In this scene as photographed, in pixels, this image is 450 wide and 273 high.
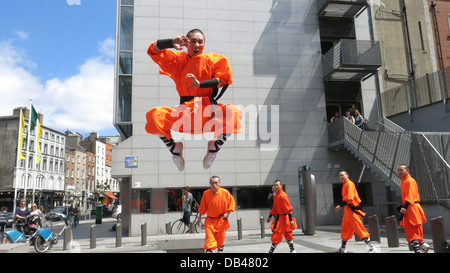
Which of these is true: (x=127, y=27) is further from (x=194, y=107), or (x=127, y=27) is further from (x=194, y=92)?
(x=194, y=107)

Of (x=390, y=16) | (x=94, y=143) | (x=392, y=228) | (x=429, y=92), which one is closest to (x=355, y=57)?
(x=429, y=92)

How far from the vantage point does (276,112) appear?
18281mm

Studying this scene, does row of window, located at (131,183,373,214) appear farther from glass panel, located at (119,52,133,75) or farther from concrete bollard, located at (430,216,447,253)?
concrete bollard, located at (430,216,447,253)

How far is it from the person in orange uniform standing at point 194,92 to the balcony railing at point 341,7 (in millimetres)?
15511

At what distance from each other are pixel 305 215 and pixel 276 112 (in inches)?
236

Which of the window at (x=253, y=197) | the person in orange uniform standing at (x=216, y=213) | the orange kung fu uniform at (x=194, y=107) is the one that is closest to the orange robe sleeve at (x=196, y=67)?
the orange kung fu uniform at (x=194, y=107)

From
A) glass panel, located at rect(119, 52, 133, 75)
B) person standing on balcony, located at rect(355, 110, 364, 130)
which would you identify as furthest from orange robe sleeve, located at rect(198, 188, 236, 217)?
person standing on balcony, located at rect(355, 110, 364, 130)

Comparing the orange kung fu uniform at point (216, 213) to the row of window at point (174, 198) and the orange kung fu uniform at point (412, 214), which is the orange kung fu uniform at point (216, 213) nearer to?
the orange kung fu uniform at point (412, 214)

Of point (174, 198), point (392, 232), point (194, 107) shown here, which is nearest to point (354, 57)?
point (392, 232)

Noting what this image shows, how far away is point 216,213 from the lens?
7.84 metres

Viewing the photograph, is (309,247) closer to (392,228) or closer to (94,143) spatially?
(392,228)

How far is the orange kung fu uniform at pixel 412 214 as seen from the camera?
26.5ft

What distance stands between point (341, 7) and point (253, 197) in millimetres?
12115

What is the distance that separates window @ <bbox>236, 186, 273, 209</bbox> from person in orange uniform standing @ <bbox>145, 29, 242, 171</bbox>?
12.7m
